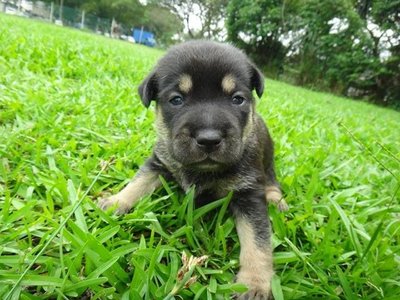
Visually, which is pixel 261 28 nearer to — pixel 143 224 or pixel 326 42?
pixel 326 42

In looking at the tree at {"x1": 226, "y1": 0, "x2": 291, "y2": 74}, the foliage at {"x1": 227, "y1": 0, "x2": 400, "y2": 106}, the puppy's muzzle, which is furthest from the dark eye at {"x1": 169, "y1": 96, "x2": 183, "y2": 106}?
the tree at {"x1": 226, "y1": 0, "x2": 291, "y2": 74}

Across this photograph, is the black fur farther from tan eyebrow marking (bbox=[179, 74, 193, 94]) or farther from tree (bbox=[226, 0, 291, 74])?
tree (bbox=[226, 0, 291, 74])

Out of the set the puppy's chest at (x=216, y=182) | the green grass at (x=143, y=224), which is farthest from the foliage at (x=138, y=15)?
the puppy's chest at (x=216, y=182)

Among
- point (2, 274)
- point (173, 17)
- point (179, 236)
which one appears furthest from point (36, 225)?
point (173, 17)

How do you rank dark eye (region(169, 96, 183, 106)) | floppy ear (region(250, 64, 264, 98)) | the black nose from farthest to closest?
floppy ear (region(250, 64, 264, 98)), dark eye (region(169, 96, 183, 106)), the black nose

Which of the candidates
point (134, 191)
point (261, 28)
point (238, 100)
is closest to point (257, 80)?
point (238, 100)
